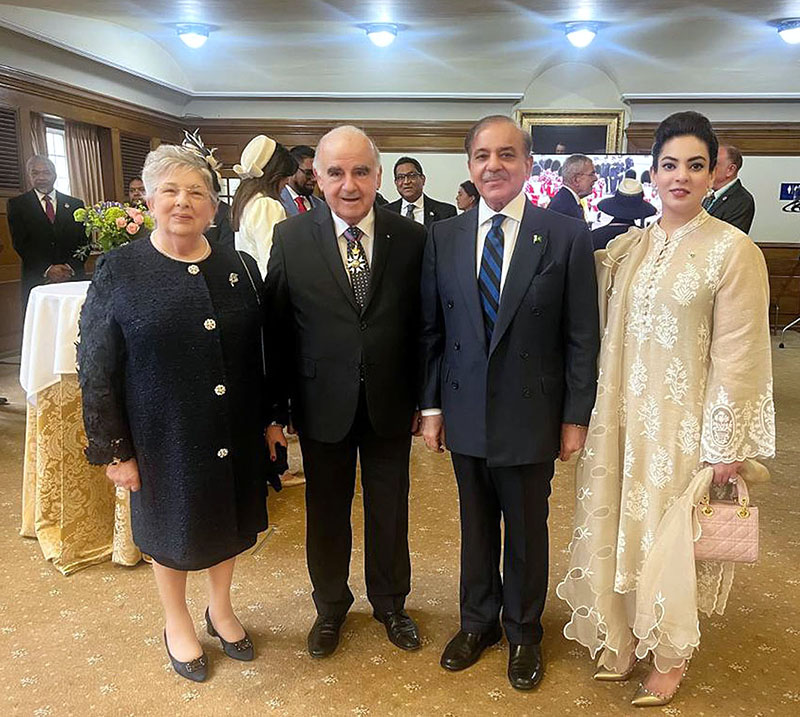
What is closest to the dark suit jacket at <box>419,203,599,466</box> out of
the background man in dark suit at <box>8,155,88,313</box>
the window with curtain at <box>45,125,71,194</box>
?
the background man in dark suit at <box>8,155,88,313</box>

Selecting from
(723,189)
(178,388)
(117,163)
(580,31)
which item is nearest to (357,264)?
(178,388)

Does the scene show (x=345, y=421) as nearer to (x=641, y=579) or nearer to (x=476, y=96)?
(x=641, y=579)

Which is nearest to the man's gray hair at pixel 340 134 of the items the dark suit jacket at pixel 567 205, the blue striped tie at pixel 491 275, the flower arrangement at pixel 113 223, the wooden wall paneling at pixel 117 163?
the blue striped tie at pixel 491 275

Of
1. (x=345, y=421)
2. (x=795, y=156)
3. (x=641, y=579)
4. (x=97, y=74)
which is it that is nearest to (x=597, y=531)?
(x=641, y=579)

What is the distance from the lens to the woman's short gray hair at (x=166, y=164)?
1.77 m

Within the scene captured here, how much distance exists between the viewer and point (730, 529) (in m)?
1.71

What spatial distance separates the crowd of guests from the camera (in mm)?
1705

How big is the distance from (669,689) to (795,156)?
25.5 ft

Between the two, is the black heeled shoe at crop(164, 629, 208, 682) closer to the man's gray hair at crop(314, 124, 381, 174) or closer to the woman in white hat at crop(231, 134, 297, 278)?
the man's gray hair at crop(314, 124, 381, 174)

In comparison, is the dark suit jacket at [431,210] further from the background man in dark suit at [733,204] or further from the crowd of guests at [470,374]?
the crowd of guests at [470,374]

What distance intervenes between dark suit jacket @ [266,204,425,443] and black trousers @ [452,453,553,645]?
1.01 ft

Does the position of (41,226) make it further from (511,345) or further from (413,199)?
(511,345)

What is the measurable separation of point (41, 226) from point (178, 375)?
3.97 meters

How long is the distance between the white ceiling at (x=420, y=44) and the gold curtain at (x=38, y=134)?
26.9 inches
